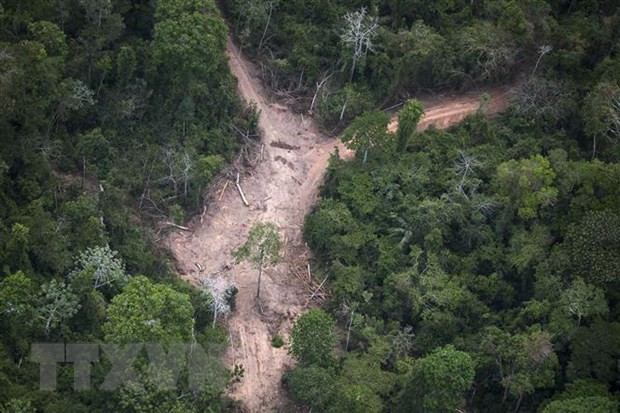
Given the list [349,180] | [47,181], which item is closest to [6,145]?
[47,181]

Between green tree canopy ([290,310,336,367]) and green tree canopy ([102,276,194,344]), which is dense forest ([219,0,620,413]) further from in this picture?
green tree canopy ([102,276,194,344])

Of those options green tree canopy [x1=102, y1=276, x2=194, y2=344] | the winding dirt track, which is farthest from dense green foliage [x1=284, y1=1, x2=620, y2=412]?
green tree canopy [x1=102, y1=276, x2=194, y2=344]

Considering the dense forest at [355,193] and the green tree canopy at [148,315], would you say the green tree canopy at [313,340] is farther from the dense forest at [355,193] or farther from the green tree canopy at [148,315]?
the green tree canopy at [148,315]

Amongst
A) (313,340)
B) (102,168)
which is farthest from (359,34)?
(313,340)

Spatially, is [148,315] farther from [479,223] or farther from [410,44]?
[410,44]

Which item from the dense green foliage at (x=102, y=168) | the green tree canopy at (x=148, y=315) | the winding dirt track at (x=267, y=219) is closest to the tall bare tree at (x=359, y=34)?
the winding dirt track at (x=267, y=219)

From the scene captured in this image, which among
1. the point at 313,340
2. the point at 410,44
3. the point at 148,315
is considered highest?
the point at 410,44
